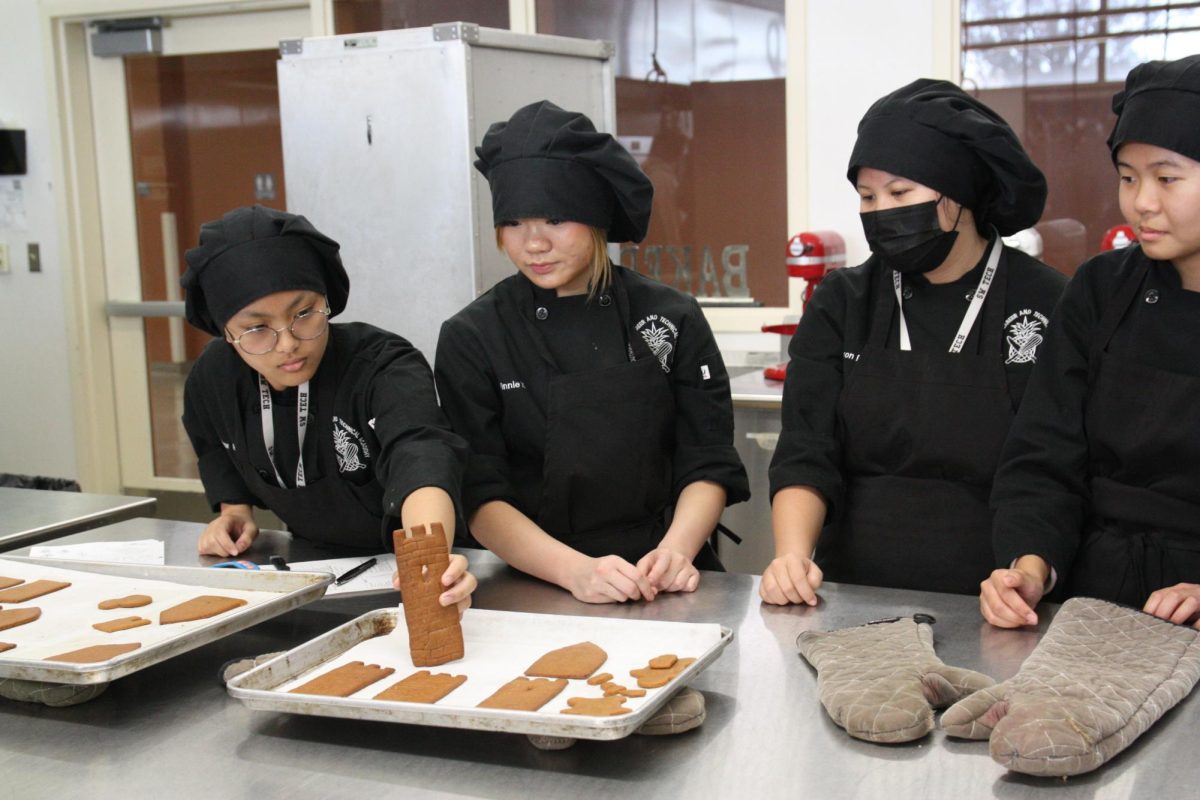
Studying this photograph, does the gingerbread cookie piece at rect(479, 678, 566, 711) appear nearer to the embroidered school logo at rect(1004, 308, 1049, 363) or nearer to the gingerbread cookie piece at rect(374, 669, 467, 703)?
the gingerbread cookie piece at rect(374, 669, 467, 703)

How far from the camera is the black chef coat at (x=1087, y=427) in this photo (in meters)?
1.50

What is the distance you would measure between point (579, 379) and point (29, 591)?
836mm

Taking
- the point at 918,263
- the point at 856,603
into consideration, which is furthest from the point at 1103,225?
the point at 856,603

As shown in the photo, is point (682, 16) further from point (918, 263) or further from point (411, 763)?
point (411, 763)

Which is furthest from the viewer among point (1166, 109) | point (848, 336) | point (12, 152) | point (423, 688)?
point (12, 152)

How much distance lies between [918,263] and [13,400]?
16.1ft

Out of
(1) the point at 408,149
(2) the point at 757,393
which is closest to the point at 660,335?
(2) the point at 757,393

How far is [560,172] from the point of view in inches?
69.5

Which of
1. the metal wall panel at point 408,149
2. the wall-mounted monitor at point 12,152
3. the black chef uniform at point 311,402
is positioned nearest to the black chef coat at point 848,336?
the black chef uniform at point 311,402

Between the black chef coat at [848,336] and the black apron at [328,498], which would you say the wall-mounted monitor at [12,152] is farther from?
the black chef coat at [848,336]

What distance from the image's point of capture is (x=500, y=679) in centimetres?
128

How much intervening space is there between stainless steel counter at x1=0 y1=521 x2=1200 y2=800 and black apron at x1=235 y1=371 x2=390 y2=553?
0.50m

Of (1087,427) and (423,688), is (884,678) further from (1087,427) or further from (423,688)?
(1087,427)

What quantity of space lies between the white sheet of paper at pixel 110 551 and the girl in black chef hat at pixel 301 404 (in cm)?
8
